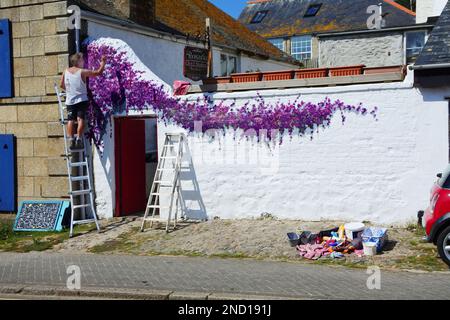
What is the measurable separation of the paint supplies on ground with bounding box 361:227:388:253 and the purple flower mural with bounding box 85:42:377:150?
2305 millimetres

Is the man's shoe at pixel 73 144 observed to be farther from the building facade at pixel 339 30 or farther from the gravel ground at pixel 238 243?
the building facade at pixel 339 30

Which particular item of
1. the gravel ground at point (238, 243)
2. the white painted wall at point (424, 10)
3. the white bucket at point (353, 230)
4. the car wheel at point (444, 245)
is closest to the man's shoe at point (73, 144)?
the gravel ground at point (238, 243)

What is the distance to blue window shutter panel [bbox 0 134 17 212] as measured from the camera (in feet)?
42.3

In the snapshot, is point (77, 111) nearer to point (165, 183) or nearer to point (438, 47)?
point (165, 183)

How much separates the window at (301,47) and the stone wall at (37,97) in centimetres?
2431

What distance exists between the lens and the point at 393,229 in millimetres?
9898

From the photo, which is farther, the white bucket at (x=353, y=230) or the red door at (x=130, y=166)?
the red door at (x=130, y=166)

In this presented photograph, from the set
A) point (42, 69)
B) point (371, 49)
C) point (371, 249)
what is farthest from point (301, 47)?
point (371, 249)

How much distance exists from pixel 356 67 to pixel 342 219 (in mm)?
2953

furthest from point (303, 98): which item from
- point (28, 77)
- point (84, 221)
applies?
point (28, 77)

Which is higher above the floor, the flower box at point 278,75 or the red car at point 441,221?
the flower box at point 278,75

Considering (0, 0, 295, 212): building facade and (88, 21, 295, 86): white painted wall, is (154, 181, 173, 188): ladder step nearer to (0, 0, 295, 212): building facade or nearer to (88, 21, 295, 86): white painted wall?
(0, 0, 295, 212): building facade

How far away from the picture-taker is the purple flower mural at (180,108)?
34.9ft

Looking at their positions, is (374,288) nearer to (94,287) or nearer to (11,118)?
(94,287)
